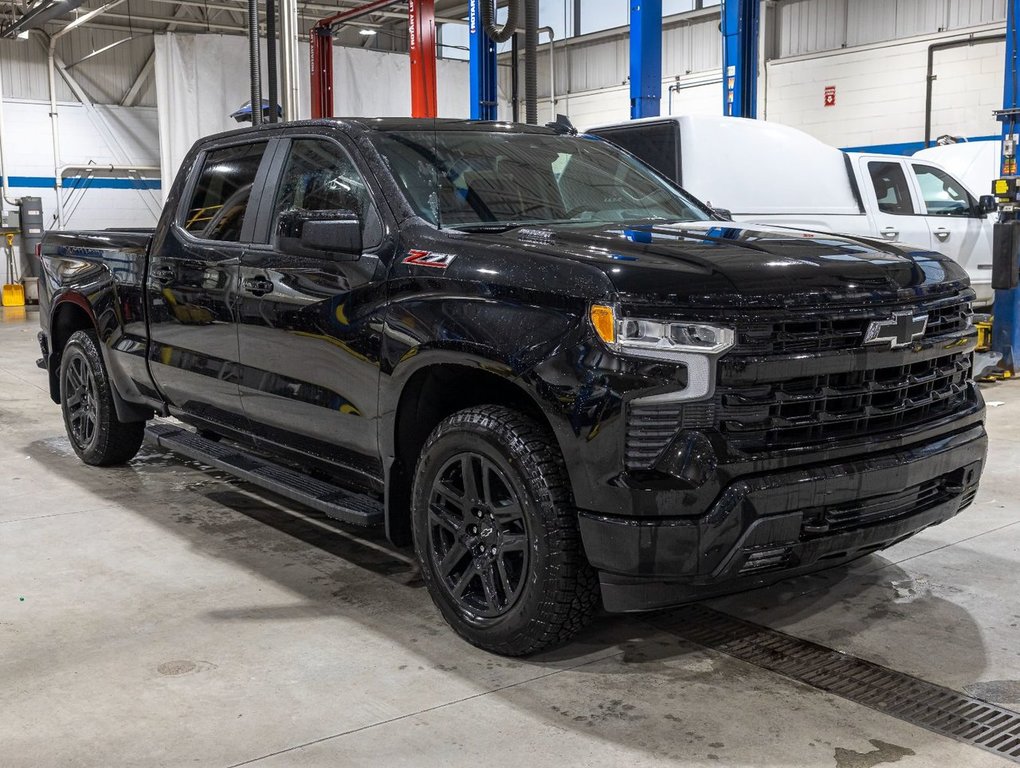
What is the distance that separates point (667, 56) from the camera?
2059 cm

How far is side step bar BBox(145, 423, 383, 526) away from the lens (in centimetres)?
352

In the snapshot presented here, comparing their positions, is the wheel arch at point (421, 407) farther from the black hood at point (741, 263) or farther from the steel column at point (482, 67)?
the steel column at point (482, 67)

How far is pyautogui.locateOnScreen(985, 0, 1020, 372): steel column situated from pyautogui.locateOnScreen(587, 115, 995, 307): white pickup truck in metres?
0.38

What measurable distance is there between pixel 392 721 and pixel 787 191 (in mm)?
6346

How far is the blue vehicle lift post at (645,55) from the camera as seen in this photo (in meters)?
8.93

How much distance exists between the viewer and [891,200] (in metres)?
9.04

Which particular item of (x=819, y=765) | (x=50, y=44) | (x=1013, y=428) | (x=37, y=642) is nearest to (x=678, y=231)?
(x=819, y=765)

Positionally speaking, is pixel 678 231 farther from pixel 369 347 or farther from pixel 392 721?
pixel 392 721

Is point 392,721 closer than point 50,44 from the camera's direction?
Yes

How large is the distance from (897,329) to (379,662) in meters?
1.76

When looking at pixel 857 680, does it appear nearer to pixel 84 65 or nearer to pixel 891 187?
pixel 891 187

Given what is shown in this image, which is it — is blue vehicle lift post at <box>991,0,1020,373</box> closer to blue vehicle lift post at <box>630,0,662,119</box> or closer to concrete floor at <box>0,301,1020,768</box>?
blue vehicle lift post at <box>630,0,662,119</box>

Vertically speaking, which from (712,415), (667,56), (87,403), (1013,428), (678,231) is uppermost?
(667,56)

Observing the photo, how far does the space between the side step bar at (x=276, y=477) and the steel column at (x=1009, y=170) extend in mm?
6869
